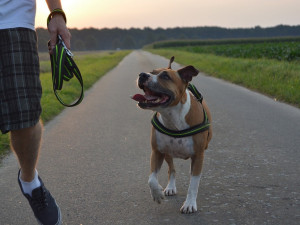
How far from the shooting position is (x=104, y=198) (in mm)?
3686

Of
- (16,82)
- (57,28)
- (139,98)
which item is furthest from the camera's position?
(139,98)

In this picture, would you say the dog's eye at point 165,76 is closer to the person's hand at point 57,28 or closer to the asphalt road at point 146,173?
the person's hand at point 57,28

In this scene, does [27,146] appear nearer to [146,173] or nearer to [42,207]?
[42,207]

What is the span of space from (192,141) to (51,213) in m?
1.25

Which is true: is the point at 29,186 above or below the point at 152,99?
below

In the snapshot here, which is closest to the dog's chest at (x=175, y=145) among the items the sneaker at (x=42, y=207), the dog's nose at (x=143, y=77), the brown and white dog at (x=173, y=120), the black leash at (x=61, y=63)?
the brown and white dog at (x=173, y=120)

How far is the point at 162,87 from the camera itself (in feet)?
10.6

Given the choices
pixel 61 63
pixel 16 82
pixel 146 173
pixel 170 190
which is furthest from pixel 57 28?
pixel 146 173

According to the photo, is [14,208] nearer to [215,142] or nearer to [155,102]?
[155,102]

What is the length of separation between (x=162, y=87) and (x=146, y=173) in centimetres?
150

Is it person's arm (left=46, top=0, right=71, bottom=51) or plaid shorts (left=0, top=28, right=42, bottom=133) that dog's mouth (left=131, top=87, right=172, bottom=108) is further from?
plaid shorts (left=0, top=28, right=42, bottom=133)

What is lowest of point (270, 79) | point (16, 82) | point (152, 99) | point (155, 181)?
point (270, 79)

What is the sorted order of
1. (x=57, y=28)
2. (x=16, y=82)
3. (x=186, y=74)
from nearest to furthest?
(x=16, y=82), (x=57, y=28), (x=186, y=74)

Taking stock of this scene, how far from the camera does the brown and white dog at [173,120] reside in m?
3.26
